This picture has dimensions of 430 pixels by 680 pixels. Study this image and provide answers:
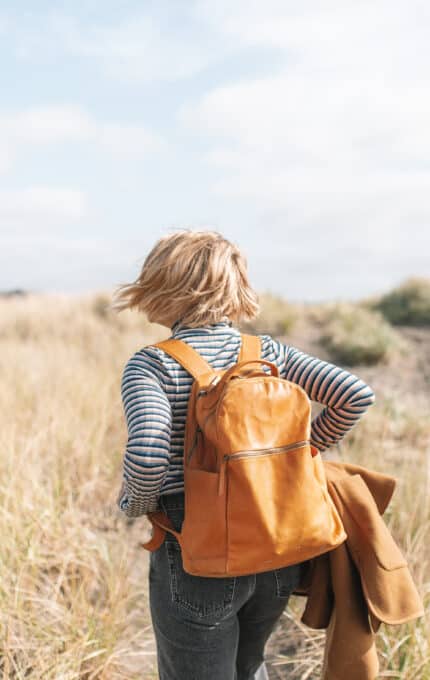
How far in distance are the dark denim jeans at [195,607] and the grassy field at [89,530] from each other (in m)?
0.72

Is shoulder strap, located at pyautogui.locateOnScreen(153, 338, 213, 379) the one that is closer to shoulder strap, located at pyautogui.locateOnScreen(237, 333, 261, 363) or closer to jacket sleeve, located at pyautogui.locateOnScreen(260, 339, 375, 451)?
shoulder strap, located at pyautogui.locateOnScreen(237, 333, 261, 363)

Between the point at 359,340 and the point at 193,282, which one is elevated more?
the point at 193,282

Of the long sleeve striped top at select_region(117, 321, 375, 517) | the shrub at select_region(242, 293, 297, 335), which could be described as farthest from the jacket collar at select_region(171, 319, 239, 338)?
the shrub at select_region(242, 293, 297, 335)

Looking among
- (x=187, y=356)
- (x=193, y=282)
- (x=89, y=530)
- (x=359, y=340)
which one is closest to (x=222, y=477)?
(x=187, y=356)

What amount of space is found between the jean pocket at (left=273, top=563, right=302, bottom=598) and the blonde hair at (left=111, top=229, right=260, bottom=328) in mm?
757

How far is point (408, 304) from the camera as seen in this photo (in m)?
11.5

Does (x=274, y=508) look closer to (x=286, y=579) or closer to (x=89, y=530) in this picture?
(x=286, y=579)

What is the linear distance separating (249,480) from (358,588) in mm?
628

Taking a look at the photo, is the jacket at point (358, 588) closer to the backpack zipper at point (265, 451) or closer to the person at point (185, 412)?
the person at point (185, 412)

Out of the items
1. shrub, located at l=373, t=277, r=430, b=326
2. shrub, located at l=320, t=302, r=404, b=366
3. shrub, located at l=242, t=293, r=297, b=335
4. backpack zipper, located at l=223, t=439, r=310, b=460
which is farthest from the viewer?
shrub, located at l=373, t=277, r=430, b=326

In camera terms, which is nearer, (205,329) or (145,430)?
(145,430)

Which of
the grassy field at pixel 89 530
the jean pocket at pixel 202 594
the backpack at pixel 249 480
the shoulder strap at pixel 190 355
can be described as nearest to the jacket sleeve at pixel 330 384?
the shoulder strap at pixel 190 355

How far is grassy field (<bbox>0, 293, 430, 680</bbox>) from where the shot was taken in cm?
255


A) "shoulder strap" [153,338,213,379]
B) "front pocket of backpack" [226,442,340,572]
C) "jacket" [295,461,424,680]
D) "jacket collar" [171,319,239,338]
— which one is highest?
"jacket collar" [171,319,239,338]
